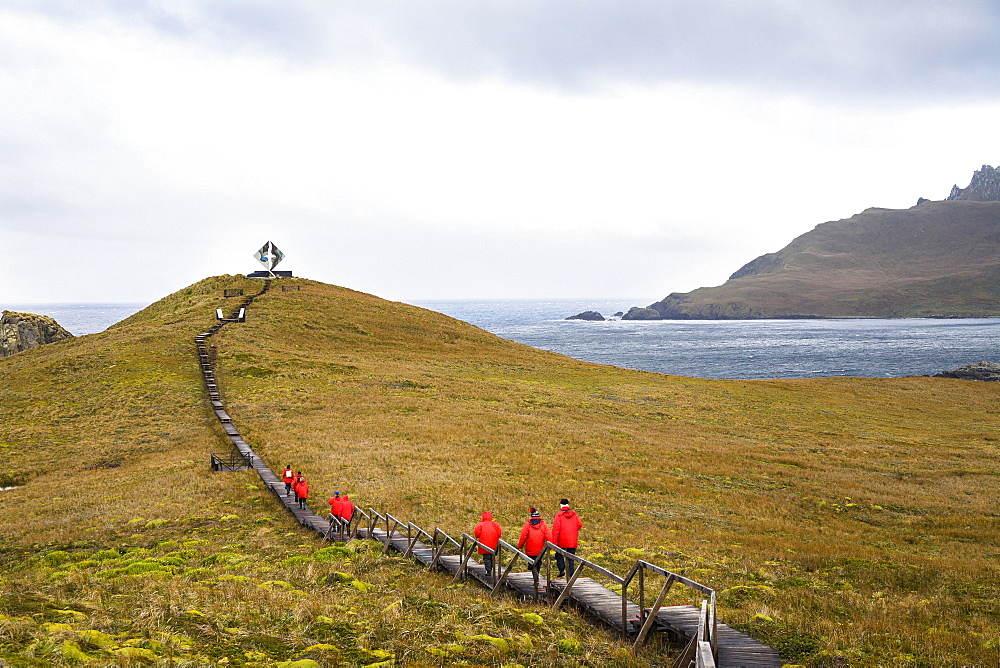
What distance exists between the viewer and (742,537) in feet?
69.7

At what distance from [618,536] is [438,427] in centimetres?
2130

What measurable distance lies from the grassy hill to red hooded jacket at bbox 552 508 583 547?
8.52 feet

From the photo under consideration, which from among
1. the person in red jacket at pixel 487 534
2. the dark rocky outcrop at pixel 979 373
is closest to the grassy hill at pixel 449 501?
the person in red jacket at pixel 487 534

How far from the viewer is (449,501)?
24328 millimetres

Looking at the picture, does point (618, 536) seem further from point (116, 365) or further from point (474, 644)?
point (116, 365)

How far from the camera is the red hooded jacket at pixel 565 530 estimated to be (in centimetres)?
1446

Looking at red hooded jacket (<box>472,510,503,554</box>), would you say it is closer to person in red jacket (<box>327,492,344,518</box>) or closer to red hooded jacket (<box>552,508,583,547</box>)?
red hooded jacket (<box>552,508,583,547</box>)

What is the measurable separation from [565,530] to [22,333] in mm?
87406

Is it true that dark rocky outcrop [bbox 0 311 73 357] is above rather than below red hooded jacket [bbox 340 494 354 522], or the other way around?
above

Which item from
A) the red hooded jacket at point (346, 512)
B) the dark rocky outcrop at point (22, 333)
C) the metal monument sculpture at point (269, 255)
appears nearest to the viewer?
the red hooded jacket at point (346, 512)

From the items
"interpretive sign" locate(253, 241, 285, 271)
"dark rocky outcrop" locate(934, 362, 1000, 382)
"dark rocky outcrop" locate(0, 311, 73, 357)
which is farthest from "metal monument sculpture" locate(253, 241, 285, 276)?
"dark rocky outcrop" locate(934, 362, 1000, 382)

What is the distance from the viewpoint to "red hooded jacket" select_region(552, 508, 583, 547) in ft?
47.4

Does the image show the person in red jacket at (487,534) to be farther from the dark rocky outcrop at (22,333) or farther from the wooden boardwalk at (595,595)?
the dark rocky outcrop at (22,333)

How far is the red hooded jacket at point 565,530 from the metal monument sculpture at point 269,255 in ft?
334
